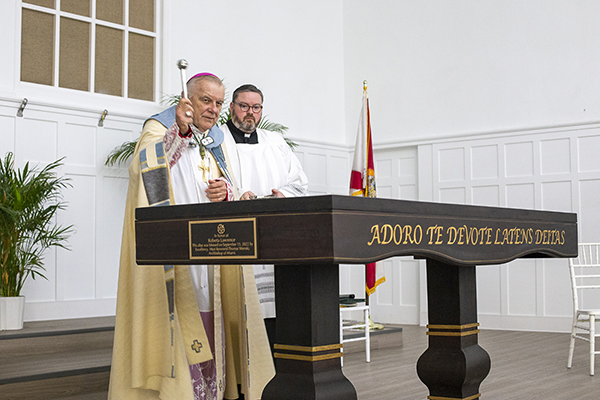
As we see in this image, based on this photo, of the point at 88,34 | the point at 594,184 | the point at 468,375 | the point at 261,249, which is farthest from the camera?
the point at 594,184

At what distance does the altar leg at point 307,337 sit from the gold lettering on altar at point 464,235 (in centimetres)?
28

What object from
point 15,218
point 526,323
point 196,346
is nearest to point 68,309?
point 15,218

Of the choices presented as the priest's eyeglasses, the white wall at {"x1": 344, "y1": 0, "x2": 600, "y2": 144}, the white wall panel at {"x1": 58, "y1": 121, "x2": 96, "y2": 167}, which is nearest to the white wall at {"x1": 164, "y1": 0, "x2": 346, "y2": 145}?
the white wall at {"x1": 344, "y1": 0, "x2": 600, "y2": 144}

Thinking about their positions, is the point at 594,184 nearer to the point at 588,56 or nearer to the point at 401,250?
the point at 588,56

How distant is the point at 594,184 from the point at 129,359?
5.75m

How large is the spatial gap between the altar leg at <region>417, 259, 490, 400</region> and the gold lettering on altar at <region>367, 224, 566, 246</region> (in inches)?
9.8

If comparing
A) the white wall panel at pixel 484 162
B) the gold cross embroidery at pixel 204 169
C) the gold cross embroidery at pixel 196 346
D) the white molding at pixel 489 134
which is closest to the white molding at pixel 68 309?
the gold cross embroidery at pixel 204 169

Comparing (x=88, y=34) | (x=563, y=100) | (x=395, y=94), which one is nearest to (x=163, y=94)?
(x=88, y=34)

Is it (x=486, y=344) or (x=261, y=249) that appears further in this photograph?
(x=486, y=344)

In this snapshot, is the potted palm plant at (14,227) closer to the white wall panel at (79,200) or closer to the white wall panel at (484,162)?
the white wall panel at (79,200)

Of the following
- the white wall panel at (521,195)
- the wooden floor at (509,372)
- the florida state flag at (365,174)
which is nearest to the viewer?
the wooden floor at (509,372)

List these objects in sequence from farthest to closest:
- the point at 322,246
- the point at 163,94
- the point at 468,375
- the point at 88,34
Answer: the point at 163,94 → the point at 88,34 → the point at 468,375 → the point at 322,246

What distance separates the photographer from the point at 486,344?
638cm

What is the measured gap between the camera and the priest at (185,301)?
2.89 meters
